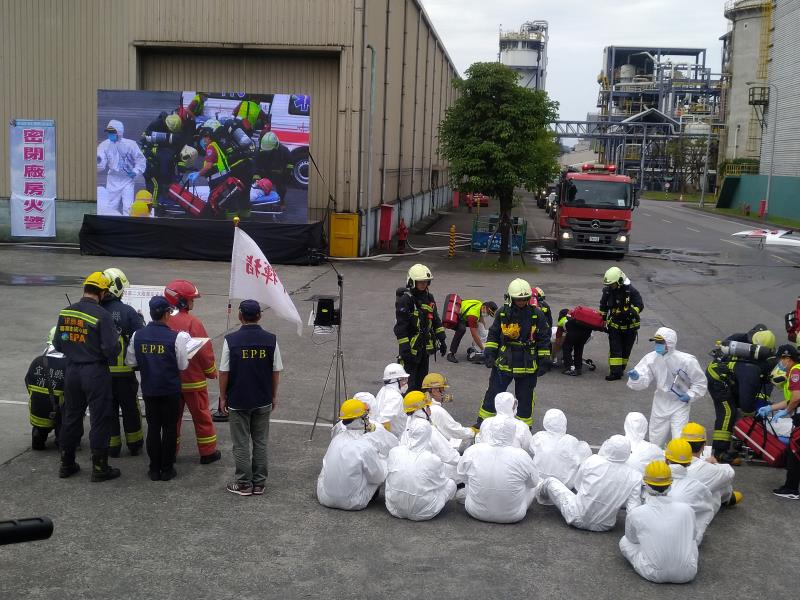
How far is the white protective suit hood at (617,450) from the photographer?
7395 millimetres

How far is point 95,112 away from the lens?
28.5 meters

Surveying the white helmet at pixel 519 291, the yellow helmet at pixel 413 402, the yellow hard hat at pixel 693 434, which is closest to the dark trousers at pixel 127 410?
the yellow helmet at pixel 413 402

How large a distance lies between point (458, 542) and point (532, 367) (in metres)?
3.19

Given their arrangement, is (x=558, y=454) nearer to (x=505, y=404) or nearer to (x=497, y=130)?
(x=505, y=404)

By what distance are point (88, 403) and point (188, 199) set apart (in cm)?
1902

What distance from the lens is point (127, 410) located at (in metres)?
8.80

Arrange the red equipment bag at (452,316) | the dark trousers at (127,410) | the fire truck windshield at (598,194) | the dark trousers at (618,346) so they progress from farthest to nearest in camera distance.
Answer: the fire truck windshield at (598,194), the red equipment bag at (452,316), the dark trousers at (618,346), the dark trousers at (127,410)

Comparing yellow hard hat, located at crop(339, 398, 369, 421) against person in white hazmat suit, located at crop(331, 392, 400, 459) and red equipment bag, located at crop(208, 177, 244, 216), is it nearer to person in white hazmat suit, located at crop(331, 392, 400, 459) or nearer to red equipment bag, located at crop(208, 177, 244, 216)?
person in white hazmat suit, located at crop(331, 392, 400, 459)

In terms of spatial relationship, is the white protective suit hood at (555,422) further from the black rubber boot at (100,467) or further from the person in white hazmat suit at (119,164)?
the person in white hazmat suit at (119,164)

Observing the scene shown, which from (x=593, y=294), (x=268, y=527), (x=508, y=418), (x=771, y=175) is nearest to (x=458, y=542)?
(x=508, y=418)

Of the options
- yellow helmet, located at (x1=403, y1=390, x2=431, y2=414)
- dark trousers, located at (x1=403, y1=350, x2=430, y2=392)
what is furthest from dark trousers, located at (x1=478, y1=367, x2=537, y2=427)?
yellow helmet, located at (x1=403, y1=390, x2=431, y2=414)

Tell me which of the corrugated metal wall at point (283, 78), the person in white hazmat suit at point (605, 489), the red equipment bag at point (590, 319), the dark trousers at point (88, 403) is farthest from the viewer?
the corrugated metal wall at point (283, 78)

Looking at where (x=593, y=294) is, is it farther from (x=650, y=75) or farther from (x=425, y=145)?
(x=650, y=75)

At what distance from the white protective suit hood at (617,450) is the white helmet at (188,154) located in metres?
21.4
